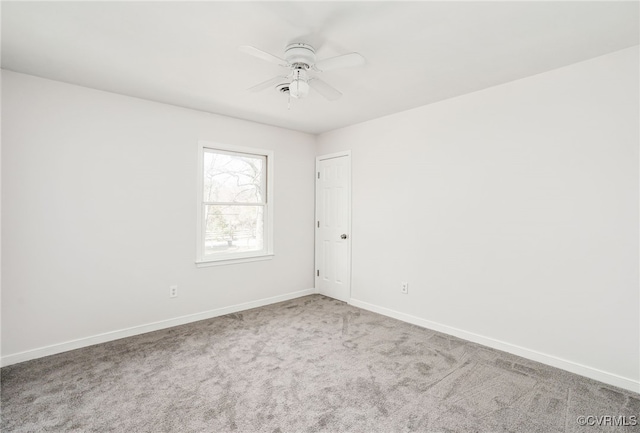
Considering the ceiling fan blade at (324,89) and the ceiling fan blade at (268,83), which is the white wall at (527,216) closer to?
the ceiling fan blade at (324,89)

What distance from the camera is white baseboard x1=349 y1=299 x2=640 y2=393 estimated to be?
2.35m

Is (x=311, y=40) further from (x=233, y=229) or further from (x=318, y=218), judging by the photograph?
(x=318, y=218)

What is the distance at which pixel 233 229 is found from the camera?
416cm

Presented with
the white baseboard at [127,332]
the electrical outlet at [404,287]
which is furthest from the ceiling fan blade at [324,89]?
the white baseboard at [127,332]

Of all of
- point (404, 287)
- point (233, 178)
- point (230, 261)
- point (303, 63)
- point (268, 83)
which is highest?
point (303, 63)

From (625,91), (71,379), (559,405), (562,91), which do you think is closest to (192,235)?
(71,379)

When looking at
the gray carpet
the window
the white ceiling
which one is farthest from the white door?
the white ceiling

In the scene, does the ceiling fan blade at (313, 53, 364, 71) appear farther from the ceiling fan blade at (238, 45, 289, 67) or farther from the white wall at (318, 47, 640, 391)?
the white wall at (318, 47, 640, 391)

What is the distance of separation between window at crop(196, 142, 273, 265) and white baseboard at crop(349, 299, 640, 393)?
192 centimetres

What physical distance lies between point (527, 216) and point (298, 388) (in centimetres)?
239

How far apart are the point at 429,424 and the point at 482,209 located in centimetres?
200

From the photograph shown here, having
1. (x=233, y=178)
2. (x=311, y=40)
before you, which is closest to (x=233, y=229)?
(x=233, y=178)

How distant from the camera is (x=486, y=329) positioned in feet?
10.1

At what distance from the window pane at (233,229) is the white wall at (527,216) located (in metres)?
1.68
